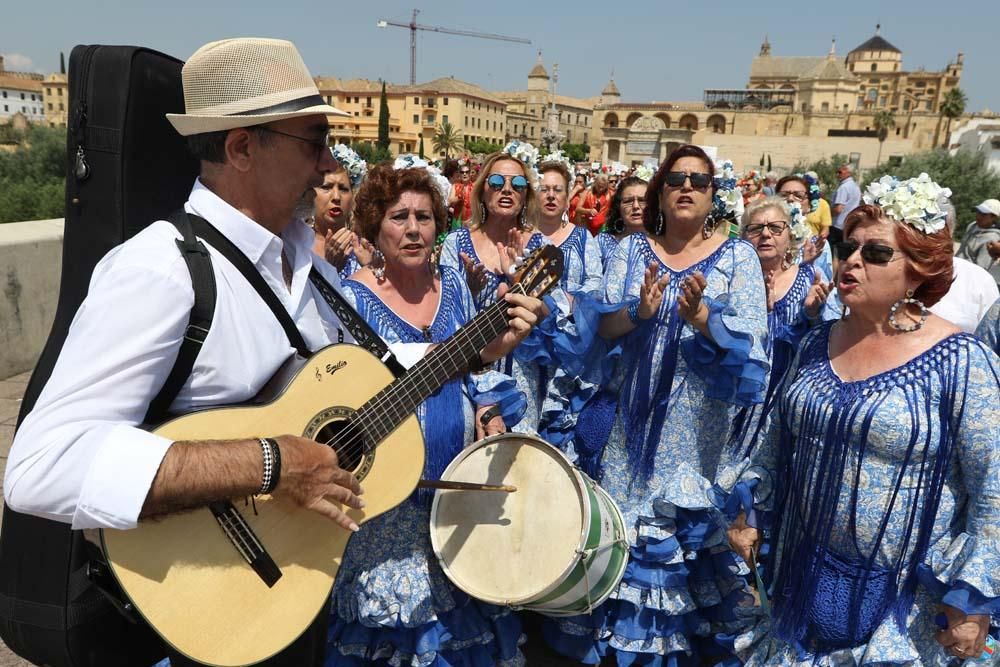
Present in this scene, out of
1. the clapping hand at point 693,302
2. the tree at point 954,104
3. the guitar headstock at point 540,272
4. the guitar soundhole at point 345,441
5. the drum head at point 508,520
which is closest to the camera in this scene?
the guitar soundhole at point 345,441

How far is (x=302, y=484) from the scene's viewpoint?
179 centimetres

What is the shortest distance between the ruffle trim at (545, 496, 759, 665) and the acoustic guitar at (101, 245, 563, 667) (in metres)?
1.42

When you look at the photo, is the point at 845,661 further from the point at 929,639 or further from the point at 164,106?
the point at 164,106

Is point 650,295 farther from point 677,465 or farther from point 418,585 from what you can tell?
point 418,585

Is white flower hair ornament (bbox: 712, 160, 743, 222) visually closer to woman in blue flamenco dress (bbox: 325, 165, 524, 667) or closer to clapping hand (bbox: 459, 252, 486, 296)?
clapping hand (bbox: 459, 252, 486, 296)

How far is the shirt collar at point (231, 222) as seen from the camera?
1.84 metres

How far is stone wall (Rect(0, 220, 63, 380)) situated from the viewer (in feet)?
19.1

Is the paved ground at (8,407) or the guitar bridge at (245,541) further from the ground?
the guitar bridge at (245,541)

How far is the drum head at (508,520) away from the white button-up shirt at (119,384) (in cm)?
125

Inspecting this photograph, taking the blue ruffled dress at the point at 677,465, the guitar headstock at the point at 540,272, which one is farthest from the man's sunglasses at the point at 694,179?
the guitar headstock at the point at 540,272

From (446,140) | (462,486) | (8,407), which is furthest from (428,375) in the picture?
(446,140)

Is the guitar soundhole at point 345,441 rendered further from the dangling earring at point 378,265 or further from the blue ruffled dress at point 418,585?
the dangling earring at point 378,265

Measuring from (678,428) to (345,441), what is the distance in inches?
70.1

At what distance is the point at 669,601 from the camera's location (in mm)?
3162
